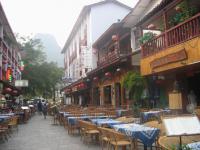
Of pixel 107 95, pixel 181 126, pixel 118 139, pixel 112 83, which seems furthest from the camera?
pixel 107 95

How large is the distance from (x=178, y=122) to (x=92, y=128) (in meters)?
6.31

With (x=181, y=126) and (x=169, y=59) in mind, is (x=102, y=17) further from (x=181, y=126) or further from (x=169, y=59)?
(x=181, y=126)

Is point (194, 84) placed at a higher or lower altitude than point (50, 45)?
lower

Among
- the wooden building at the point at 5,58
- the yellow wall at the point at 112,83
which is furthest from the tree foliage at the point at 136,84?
the wooden building at the point at 5,58

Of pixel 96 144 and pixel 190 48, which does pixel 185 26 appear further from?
pixel 96 144

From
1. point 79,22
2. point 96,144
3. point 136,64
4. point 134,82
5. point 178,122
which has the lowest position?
point 96,144

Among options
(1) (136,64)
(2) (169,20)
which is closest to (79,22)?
(1) (136,64)

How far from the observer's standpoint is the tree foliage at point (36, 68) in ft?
161

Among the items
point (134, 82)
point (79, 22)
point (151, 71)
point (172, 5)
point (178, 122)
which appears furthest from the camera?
point (79, 22)

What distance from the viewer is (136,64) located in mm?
19453

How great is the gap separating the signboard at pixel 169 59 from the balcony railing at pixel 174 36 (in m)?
0.44

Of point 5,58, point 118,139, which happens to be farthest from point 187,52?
point 5,58

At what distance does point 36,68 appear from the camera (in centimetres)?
4947

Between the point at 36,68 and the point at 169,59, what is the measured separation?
→ 126ft
